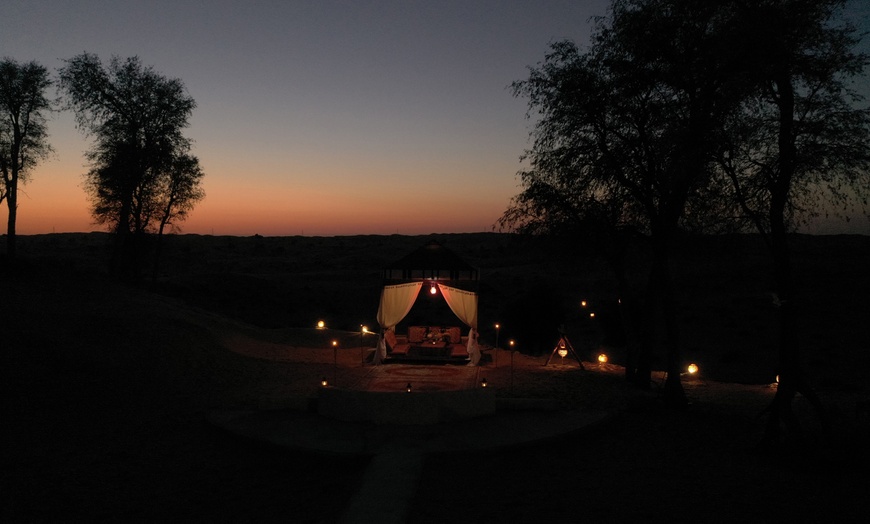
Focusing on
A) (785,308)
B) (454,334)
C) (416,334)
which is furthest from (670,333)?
(416,334)

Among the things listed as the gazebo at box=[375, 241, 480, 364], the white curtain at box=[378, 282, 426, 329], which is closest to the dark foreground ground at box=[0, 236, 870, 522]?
the gazebo at box=[375, 241, 480, 364]

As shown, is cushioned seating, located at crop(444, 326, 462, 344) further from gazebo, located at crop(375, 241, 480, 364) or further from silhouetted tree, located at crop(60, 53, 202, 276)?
silhouetted tree, located at crop(60, 53, 202, 276)

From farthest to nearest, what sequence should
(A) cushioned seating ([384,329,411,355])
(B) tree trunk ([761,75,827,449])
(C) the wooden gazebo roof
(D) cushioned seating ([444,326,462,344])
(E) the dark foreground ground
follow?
(D) cushioned seating ([444,326,462,344]) < (C) the wooden gazebo roof < (A) cushioned seating ([384,329,411,355]) < (B) tree trunk ([761,75,827,449]) < (E) the dark foreground ground

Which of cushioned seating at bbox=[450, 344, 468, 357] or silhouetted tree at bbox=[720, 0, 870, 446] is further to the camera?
cushioned seating at bbox=[450, 344, 468, 357]

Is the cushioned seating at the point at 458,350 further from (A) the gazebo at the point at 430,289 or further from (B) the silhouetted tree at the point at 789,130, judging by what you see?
(B) the silhouetted tree at the point at 789,130

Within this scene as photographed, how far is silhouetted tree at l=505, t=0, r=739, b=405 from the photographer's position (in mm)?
9617

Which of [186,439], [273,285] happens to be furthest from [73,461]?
[273,285]

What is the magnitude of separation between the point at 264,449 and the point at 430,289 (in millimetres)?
9615

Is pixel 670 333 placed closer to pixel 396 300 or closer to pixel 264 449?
pixel 264 449

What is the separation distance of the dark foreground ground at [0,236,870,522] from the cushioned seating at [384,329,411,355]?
1.54 metres

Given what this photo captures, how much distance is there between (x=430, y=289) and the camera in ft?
60.3

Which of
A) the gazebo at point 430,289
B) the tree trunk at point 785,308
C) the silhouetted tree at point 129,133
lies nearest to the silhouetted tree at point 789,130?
the tree trunk at point 785,308

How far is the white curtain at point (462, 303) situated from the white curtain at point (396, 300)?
90 centimetres

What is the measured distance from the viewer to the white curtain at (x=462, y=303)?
1773 centimetres
